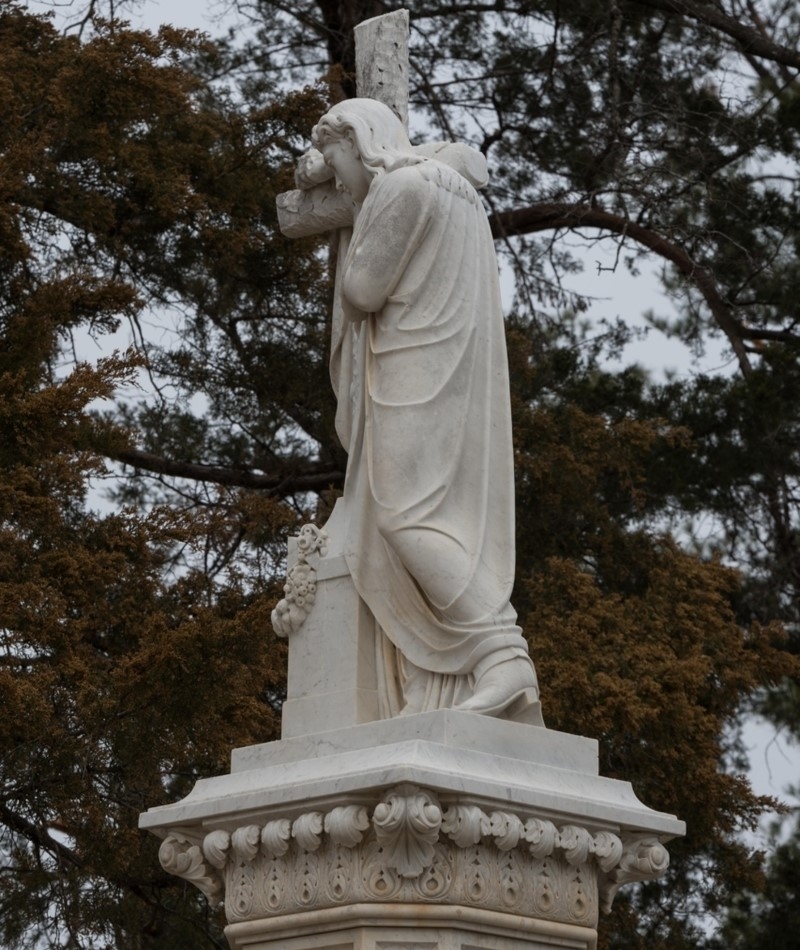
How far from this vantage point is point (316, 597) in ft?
20.7

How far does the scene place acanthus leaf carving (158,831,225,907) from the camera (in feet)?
19.9

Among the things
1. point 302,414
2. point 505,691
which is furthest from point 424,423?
point 302,414

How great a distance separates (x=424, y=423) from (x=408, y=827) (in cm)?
126

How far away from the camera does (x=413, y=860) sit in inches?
218

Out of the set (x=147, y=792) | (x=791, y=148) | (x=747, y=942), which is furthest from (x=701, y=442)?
(x=147, y=792)

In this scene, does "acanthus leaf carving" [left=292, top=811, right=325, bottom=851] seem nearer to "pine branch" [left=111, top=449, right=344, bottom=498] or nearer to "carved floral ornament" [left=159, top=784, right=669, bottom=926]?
"carved floral ornament" [left=159, top=784, right=669, bottom=926]

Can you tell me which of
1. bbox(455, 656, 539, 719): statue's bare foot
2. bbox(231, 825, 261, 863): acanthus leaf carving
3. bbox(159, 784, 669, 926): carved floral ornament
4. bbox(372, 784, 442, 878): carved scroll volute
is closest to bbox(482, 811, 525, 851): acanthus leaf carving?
bbox(159, 784, 669, 926): carved floral ornament

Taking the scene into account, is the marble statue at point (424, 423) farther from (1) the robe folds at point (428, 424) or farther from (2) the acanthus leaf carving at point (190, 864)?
(2) the acanthus leaf carving at point (190, 864)

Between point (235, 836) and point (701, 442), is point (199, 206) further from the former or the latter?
point (235, 836)

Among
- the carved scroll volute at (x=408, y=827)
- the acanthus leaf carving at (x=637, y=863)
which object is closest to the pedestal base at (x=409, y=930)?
the carved scroll volute at (x=408, y=827)

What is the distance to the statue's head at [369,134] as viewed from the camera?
20.9 ft

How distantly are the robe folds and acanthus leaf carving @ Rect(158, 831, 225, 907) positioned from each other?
2.72ft

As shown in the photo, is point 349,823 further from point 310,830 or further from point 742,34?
point 742,34

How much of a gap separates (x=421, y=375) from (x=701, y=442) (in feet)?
25.5
